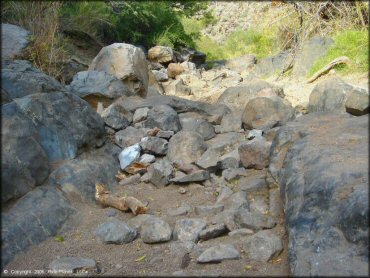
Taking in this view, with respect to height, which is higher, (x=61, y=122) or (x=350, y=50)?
(x=350, y=50)

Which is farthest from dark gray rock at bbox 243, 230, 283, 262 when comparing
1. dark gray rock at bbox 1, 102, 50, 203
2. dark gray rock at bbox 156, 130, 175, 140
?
dark gray rock at bbox 156, 130, 175, 140

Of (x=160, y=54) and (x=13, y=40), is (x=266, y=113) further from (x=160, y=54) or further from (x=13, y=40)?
(x=160, y=54)

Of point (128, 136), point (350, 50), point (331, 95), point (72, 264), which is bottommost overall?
point (128, 136)

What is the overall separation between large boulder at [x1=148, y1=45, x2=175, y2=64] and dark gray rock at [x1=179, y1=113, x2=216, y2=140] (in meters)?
3.32

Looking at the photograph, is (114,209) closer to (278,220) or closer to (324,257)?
(278,220)

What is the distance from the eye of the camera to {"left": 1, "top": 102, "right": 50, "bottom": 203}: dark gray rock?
12.1 feet

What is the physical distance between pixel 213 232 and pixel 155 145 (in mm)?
1946

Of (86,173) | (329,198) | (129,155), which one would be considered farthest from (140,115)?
(329,198)

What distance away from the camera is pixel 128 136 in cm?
550

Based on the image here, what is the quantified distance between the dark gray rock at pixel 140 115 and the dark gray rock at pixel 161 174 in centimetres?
130

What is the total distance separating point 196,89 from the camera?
8031 mm

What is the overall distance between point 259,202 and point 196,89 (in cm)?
435

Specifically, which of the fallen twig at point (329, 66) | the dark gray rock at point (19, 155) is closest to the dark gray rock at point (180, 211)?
the dark gray rock at point (19, 155)

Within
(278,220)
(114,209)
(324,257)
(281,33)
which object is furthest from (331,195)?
(281,33)
